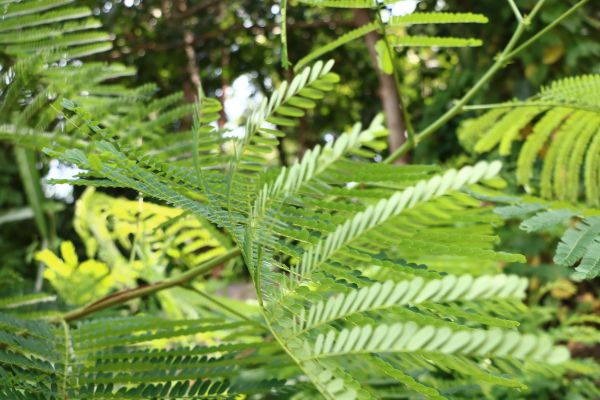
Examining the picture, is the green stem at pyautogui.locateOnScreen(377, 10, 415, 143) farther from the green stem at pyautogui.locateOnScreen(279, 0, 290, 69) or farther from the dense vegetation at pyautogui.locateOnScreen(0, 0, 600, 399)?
the green stem at pyautogui.locateOnScreen(279, 0, 290, 69)

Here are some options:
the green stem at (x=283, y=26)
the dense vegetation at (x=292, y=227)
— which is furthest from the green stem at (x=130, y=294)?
the green stem at (x=283, y=26)

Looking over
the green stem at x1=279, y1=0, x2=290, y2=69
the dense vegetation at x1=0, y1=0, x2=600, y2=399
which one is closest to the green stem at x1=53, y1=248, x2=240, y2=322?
the dense vegetation at x1=0, y1=0, x2=600, y2=399

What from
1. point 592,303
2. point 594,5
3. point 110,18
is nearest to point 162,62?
point 110,18

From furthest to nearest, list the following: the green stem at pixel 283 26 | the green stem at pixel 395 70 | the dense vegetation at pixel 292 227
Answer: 1. the green stem at pixel 395 70
2. the green stem at pixel 283 26
3. the dense vegetation at pixel 292 227

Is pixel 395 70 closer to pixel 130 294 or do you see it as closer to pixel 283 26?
pixel 283 26

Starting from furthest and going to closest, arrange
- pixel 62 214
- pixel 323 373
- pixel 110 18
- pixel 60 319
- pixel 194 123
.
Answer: pixel 62 214
pixel 110 18
pixel 60 319
pixel 194 123
pixel 323 373

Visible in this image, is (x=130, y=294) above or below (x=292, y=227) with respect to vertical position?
below

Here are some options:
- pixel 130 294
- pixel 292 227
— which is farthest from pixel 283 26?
pixel 130 294

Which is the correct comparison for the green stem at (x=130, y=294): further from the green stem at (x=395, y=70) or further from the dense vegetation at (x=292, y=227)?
the green stem at (x=395, y=70)

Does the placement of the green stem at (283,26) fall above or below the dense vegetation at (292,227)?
above

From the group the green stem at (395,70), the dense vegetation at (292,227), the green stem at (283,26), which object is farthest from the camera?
the green stem at (395,70)

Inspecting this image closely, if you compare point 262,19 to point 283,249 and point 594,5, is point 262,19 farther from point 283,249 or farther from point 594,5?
point 283,249

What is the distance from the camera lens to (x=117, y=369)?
518 mm

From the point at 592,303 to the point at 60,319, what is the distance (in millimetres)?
2452
